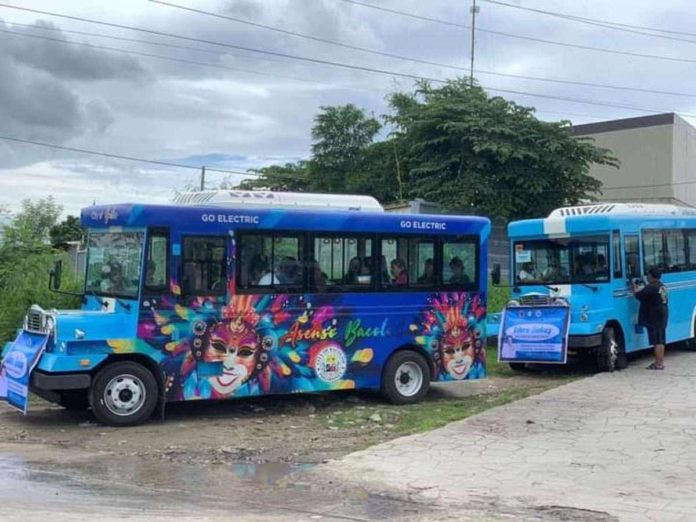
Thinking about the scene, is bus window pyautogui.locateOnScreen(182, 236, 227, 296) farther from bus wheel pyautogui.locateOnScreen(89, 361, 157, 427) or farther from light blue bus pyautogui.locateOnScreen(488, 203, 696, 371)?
light blue bus pyautogui.locateOnScreen(488, 203, 696, 371)

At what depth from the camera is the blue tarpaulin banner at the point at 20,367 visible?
9445mm

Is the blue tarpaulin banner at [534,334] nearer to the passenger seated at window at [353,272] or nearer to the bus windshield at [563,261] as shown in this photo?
the bus windshield at [563,261]

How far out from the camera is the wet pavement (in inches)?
246

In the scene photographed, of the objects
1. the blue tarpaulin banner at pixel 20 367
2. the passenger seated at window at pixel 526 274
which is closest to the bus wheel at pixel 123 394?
the blue tarpaulin banner at pixel 20 367

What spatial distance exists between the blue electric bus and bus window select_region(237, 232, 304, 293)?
0.05 ft

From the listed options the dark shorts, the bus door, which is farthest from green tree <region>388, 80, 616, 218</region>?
the dark shorts

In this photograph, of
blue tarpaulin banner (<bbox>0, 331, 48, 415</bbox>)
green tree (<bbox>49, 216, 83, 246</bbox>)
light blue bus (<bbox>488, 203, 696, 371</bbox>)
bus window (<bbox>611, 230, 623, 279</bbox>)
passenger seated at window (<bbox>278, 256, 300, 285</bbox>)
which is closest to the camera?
blue tarpaulin banner (<bbox>0, 331, 48, 415</bbox>)

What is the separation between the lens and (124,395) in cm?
966

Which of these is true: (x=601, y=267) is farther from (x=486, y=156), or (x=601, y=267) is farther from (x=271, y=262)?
(x=486, y=156)

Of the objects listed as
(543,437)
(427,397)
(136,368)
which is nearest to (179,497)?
(136,368)

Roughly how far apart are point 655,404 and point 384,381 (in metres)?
3.75

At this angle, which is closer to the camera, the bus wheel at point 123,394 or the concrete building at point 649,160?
the bus wheel at point 123,394

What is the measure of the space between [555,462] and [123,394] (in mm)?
5083

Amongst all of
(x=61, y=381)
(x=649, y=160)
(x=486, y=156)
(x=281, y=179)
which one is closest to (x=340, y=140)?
(x=281, y=179)
